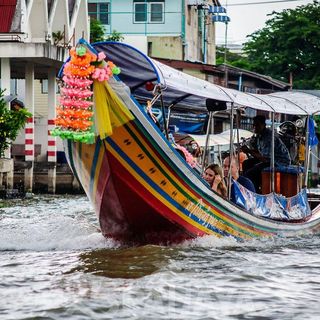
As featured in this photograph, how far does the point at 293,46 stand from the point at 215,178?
3246cm

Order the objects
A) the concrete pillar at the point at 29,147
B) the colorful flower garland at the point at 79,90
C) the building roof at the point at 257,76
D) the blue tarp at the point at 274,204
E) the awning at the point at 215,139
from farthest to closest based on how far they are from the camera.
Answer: the building roof at the point at 257,76 → the concrete pillar at the point at 29,147 → the awning at the point at 215,139 → the blue tarp at the point at 274,204 → the colorful flower garland at the point at 79,90

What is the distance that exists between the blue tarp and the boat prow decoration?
1.32ft

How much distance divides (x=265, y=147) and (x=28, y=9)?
14.4 metres

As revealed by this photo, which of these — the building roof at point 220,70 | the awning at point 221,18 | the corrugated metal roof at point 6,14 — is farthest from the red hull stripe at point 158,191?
the awning at point 221,18

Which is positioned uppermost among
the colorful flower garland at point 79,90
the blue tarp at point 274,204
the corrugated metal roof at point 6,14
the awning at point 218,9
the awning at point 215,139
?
the awning at point 218,9

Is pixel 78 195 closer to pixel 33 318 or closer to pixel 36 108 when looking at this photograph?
pixel 36 108

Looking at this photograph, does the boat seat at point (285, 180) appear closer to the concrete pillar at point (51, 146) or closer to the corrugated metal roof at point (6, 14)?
the concrete pillar at point (51, 146)

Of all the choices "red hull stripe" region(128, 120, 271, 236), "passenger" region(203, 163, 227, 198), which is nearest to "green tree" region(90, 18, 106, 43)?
"red hull stripe" region(128, 120, 271, 236)

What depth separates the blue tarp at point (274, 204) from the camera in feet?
45.2

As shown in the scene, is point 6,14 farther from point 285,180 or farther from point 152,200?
point 152,200

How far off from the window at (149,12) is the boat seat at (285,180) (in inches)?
1182

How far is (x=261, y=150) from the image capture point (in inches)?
602

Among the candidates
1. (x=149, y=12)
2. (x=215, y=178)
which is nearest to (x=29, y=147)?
(x=215, y=178)

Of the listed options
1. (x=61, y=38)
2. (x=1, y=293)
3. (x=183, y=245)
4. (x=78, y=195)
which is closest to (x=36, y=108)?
(x=61, y=38)
